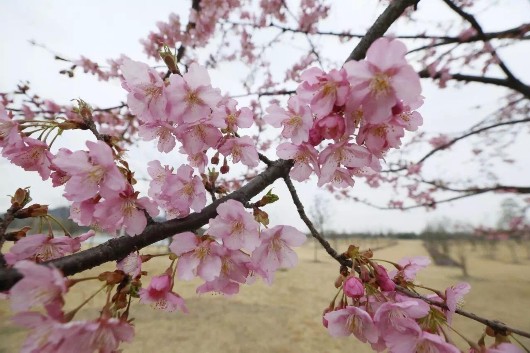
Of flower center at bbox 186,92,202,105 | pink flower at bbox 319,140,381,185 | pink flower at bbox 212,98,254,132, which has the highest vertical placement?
pink flower at bbox 212,98,254,132

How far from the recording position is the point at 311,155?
115 cm

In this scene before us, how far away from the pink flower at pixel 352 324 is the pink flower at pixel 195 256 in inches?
18.7

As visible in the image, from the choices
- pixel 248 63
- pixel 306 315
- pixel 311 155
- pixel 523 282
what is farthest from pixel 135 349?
pixel 523 282

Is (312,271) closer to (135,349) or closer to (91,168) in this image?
(135,349)

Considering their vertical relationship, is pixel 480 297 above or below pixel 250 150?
below

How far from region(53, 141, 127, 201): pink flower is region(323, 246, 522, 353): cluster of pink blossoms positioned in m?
0.90

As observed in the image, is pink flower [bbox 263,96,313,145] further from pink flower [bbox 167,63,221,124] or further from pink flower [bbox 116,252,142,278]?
pink flower [bbox 116,252,142,278]

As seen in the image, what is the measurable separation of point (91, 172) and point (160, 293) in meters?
0.50

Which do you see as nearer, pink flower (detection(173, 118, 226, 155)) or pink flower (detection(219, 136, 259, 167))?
pink flower (detection(173, 118, 226, 155))

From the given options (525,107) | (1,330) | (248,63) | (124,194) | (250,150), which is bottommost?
(1,330)

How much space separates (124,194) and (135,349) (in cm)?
859

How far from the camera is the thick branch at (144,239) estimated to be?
0.82m

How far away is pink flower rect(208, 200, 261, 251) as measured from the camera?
1.06m

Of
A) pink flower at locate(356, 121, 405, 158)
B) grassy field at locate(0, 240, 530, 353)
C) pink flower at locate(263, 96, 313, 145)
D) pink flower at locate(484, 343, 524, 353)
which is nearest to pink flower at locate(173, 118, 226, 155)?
pink flower at locate(263, 96, 313, 145)
